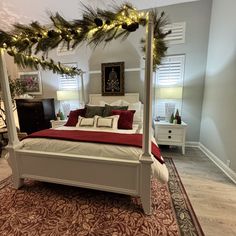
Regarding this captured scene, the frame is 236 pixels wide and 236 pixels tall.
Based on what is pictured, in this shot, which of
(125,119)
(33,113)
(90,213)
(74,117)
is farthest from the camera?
(33,113)

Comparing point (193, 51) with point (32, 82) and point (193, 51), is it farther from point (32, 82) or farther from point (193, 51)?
point (32, 82)

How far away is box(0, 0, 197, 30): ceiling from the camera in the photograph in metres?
2.88

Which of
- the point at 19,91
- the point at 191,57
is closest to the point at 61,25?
the point at 191,57

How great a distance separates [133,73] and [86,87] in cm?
135

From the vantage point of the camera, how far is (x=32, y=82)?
4898 mm

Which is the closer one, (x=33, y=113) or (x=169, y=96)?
(x=169, y=96)

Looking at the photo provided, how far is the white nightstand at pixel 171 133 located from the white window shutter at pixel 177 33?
6.29 ft

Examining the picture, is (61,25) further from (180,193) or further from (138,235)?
(180,193)

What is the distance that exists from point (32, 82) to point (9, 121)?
3.14 m

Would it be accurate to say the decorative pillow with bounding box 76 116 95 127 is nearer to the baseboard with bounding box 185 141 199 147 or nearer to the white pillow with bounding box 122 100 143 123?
the white pillow with bounding box 122 100 143 123

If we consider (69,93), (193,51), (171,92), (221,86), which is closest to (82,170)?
(171,92)

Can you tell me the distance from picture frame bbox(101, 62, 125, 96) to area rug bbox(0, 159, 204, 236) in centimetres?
249

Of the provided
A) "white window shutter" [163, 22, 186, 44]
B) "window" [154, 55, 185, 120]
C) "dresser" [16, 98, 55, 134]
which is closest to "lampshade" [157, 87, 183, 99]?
"window" [154, 55, 185, 120]

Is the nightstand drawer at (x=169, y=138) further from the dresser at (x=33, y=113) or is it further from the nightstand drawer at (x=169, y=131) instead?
the dresser at (x=33, y=113)
